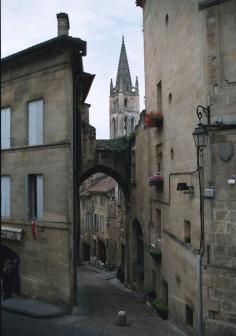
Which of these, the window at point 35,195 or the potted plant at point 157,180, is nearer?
the window at point 35,195

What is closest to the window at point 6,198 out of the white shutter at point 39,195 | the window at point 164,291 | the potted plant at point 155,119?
the white shutter at point 39,195

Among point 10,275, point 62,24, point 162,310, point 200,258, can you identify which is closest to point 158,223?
point 162,310

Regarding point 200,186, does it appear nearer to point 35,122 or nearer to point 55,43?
point 35,122

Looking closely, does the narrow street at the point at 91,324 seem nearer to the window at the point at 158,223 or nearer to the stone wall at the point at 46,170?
the stone wall at the point at 46,170

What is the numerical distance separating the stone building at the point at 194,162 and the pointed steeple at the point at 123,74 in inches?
A: 3206

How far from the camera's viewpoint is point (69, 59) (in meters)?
15.0

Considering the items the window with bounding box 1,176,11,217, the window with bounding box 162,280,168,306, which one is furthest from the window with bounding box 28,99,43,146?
the window with bounding box 162,280,168,306

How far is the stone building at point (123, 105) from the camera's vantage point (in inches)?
4200

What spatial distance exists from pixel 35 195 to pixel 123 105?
306ft

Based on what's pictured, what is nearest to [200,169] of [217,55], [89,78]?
[217,55]

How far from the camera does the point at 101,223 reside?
42.5 m

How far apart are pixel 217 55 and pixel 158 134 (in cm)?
626

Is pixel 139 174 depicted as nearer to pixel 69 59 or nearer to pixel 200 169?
pixel 69 59

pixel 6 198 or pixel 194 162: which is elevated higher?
pixel 194 162
